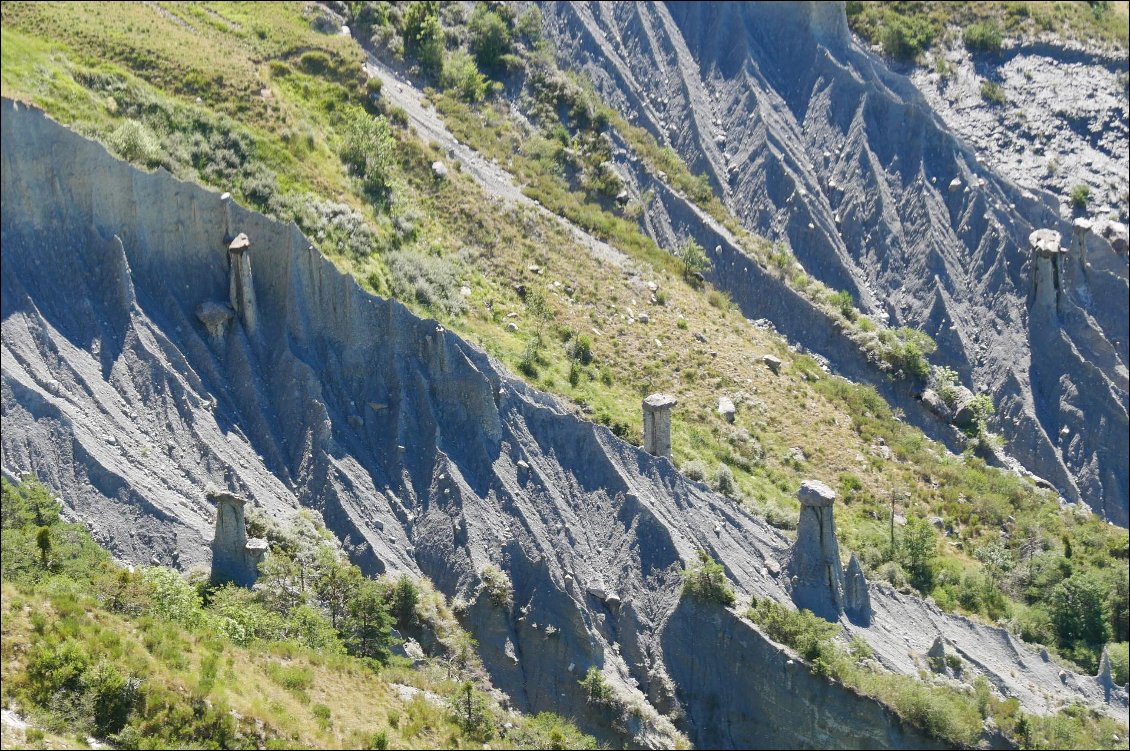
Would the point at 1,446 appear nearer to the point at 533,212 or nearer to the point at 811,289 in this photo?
the point at 533,212

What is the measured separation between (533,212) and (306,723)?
1046 inches

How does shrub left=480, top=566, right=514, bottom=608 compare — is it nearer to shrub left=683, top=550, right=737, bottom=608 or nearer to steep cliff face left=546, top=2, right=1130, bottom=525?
shrub left=683, top=550, right=737, bottom=608

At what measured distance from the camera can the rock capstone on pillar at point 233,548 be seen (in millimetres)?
35250

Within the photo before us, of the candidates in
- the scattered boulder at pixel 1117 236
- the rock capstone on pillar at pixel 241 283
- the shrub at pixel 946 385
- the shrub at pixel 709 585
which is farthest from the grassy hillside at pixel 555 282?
the scattered boulder at pixel 1117 236

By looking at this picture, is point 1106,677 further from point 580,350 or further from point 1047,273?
point 1047,273

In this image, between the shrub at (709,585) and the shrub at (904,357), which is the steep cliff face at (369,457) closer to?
the shrub at (709,585)

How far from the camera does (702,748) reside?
1459 inches

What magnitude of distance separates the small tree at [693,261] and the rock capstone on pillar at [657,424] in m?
14.1

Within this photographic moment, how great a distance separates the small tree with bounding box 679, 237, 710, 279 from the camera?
5650cm

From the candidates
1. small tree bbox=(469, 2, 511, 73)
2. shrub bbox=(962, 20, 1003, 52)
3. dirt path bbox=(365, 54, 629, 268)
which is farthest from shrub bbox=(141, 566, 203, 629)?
shrub bbox=(962, 20, 1003, 52)

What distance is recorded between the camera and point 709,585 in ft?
125

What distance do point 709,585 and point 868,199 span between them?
3106cm

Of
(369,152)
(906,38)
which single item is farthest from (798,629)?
(906,38)

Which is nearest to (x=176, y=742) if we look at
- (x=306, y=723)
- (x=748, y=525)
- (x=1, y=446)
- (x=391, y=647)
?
(x=306, y=723)
